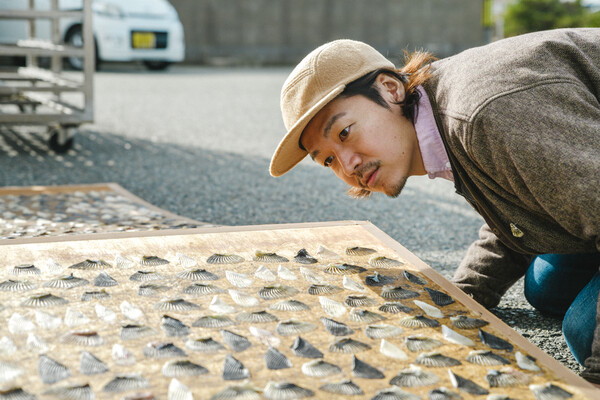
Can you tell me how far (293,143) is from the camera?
1644mm

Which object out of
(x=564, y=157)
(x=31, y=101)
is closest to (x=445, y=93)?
(x=564, y=157)

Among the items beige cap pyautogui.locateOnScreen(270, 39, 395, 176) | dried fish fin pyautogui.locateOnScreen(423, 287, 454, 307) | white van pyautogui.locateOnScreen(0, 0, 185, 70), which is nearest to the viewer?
dried fish fin pyautogui.locateOnScreen(423, 287, 454, 307)

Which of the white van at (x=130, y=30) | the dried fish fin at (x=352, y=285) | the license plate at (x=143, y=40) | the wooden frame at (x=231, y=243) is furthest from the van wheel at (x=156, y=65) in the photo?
the dried fish fin at (x=352, y=285)

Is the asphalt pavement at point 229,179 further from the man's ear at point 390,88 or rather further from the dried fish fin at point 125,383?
the dried fish fin at point 125,383

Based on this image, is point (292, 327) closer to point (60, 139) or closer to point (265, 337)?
point (265, 337)

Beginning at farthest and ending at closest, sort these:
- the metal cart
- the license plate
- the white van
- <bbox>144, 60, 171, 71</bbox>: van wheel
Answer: <bbox>144, 60, 171, 71</bbox>: van wheel, the license plate, the white van, the metal cart

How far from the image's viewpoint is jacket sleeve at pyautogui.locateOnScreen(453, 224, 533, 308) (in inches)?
76.6

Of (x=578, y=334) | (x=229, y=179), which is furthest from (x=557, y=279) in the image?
(x=229, y=179)

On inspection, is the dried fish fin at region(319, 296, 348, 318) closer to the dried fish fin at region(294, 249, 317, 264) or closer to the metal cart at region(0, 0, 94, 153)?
the dried fish fin at region(294, 249, 317, 264)

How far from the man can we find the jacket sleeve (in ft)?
1.03

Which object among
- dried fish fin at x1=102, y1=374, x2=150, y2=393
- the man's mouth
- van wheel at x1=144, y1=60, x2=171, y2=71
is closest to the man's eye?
the man's mouth

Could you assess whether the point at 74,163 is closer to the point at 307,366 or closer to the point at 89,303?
the point at 89,303

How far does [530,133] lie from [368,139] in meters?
0.39

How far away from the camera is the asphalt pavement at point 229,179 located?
279 centimetres
